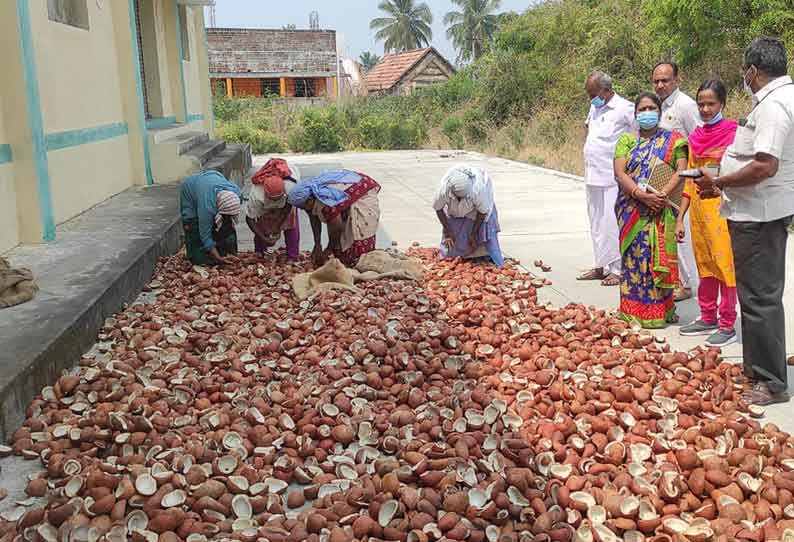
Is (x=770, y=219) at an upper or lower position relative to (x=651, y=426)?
upper

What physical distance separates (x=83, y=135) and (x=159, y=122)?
15.7 ft

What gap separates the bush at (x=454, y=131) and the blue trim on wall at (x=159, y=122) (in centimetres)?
1028

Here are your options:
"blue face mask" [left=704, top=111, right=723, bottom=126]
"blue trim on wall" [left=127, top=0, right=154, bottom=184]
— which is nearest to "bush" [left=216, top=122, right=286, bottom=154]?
"blue trim on wall" [left=127, top=0, right=154, bottom=184]

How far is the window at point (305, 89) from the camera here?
3428 centimetres

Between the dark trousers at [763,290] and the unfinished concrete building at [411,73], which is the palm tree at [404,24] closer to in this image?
the unfinished concrete building at [411,73]

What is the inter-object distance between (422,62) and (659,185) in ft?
118

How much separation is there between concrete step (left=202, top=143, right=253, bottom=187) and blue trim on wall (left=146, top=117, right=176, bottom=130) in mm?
903

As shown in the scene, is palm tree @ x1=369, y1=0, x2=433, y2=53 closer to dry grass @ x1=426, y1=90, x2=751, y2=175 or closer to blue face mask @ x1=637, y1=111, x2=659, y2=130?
dry grass @ x1=426, y1=90, x2=751, y2=175

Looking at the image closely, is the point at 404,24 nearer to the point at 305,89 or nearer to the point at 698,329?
the point at 305,89

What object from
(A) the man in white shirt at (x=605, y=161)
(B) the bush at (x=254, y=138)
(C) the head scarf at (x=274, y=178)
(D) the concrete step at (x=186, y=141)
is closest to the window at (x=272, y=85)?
(B) the bush at (x=254, y=138)

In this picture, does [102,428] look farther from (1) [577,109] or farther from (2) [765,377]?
(1) [577,109]

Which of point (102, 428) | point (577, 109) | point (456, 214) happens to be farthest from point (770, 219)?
point (577, 109)

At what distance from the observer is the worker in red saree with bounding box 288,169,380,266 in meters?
5.73

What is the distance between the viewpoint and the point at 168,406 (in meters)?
3.61
